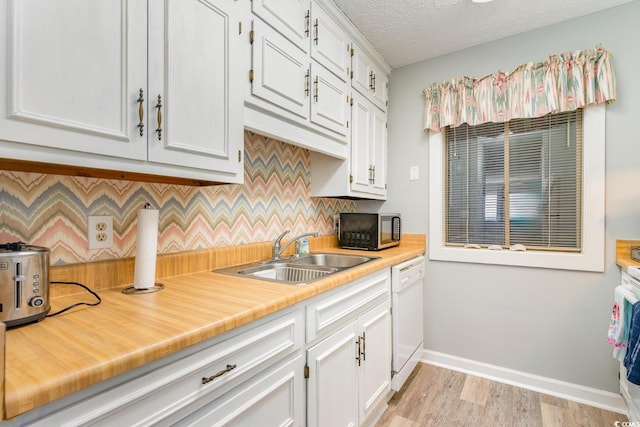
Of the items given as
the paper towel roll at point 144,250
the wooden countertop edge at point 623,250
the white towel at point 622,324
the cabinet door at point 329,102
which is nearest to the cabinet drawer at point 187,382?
the paper towel roll at point 144,250

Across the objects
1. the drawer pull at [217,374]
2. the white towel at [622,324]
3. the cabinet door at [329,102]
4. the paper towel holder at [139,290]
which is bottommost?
the white towel at [622,324]

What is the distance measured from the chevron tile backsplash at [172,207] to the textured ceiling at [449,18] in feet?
3.14

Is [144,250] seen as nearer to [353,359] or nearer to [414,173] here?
[353,359]

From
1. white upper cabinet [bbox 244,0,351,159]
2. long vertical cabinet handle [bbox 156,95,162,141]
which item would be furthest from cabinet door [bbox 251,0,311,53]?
long vertical cabinet handle [bbox 156,95,162,141]

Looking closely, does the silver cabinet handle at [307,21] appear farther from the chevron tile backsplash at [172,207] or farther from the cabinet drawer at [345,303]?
the cabinet drawer at [345,303]

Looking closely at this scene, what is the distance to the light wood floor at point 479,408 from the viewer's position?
1789 mm

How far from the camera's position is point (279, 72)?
1453 millimetres

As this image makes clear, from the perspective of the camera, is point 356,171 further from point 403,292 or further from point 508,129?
point 508,129

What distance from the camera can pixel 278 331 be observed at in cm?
103

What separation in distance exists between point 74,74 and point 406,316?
6.78 ft

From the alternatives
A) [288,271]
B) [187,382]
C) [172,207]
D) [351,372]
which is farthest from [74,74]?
[351,372]

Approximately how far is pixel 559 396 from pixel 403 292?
1.24m

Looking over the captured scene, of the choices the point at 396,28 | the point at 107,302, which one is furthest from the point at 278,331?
the point at 396,28

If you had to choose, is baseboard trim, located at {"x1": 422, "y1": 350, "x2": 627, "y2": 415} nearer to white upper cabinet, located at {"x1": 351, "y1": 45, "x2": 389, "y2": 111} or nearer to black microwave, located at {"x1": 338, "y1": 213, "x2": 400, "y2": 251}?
black microwave, located at {"x1": 338, "y1": 213, "x2": 400, "y2": 251}
